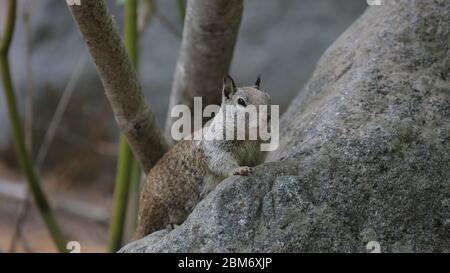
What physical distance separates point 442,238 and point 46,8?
5.94 meters

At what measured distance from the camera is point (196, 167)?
2.94 meters

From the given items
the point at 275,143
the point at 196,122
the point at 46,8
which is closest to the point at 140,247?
the point at 275,143

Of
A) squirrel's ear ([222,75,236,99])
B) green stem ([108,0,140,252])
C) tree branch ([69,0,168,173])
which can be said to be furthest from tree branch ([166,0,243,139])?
squirrel's ear ([222,75,236,99])

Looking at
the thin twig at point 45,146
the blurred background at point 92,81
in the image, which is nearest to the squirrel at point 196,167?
the thin twig at point 45,146

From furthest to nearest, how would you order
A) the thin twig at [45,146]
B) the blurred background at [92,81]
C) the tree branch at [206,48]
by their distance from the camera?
the blurred background at [92,81]
the thin twig at [45,146]
the tree branch at [206,48]

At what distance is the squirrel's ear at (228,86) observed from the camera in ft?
9.04

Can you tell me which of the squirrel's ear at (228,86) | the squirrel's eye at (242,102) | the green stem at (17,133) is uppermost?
the green stem at (17,133)

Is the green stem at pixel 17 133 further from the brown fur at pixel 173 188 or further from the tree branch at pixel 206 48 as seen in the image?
the brown fur at pixel 173 188

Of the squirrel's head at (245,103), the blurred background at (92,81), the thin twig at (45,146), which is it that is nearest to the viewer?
the squirrel's head at (245,103)

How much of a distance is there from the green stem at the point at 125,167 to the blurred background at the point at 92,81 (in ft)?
8.21

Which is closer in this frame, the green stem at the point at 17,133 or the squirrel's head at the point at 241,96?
the squirrel's head at the point at 241,96

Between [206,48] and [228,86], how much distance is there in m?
0.70
